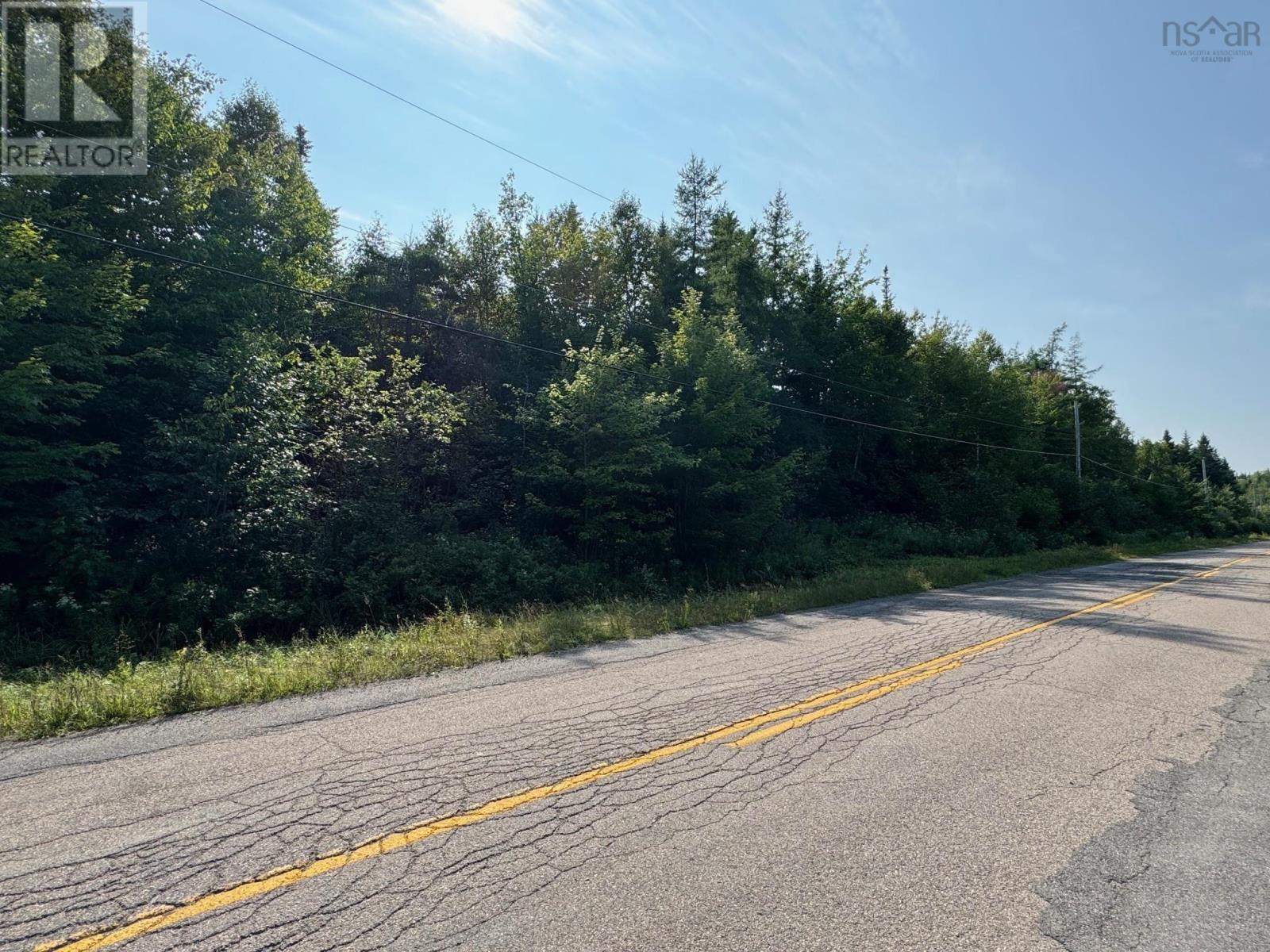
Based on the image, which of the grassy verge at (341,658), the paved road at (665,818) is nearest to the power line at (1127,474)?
the grassy verge at (341,658)

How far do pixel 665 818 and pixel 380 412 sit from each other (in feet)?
44.5

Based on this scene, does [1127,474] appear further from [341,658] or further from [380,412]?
[341,658]

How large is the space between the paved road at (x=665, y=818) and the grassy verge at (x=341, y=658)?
55cm

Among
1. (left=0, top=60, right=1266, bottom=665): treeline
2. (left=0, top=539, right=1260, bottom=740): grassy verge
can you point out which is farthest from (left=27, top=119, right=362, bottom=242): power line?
(left=0, top=539, right=1260, bottom=740): grassy verge

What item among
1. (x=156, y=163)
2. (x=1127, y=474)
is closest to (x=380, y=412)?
(x=156, y=163)

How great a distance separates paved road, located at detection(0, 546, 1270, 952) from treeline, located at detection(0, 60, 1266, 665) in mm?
6989

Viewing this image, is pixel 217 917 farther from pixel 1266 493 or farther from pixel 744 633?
pixel 1266 493

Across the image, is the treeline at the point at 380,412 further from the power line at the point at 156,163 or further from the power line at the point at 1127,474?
the power line at the point at 1127,474

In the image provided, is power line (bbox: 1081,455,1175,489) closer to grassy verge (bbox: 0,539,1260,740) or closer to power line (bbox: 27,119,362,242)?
grassy verge (bbox: 0,539,1260,740)

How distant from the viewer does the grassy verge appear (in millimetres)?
5668

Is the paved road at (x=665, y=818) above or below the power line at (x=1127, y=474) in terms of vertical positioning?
below

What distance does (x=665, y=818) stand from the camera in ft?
11.8

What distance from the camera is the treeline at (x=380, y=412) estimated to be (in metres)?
11.1

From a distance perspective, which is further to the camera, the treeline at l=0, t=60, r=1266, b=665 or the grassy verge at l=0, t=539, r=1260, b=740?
the treeline at l=0, t=60, r=1266, b=665
